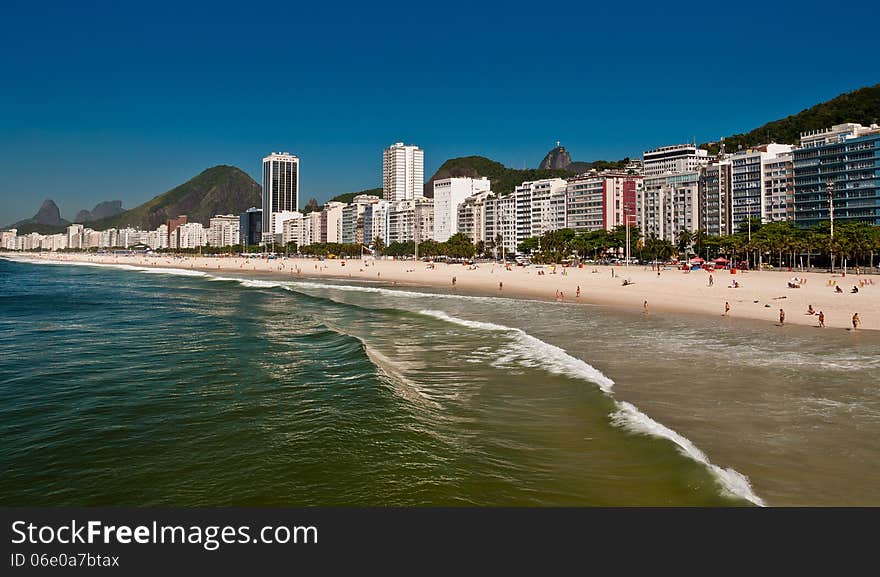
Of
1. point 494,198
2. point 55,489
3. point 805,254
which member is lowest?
point 55,489

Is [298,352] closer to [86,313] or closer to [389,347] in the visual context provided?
[389,347]

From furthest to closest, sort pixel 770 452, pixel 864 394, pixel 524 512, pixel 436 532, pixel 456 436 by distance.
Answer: pixel 864 394
pixel 456 436
pixel 770 452
pixel 524 512
pixel 436 532

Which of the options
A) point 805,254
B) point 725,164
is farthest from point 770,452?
point 725,164

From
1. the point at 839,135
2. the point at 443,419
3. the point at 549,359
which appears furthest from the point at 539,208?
the point at 443,419

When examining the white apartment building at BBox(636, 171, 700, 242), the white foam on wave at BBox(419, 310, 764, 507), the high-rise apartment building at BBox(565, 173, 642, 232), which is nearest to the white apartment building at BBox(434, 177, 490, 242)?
the high-rise apartment building at BBox(565, 173, 642, 232)

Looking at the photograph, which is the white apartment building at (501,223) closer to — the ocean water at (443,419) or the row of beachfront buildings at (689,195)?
the row of beachfront buildings at (689,195)

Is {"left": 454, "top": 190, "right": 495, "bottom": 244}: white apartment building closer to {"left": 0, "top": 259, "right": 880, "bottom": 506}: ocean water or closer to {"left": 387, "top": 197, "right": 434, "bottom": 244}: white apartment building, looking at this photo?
{"left": 387, "top": 197, "right": 434, "bottom": 244}: white apartment building

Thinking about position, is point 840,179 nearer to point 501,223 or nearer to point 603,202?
point 603,202
